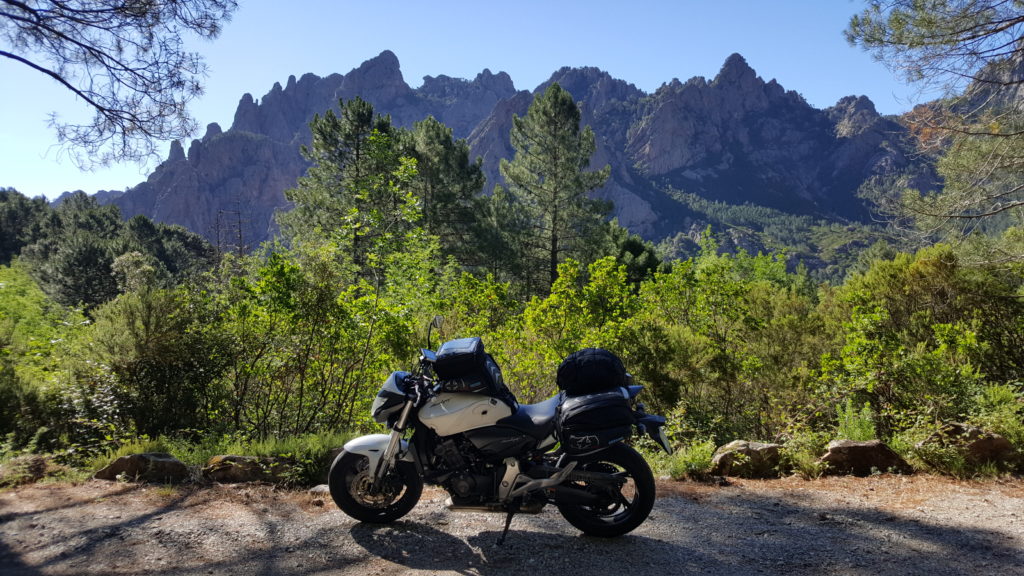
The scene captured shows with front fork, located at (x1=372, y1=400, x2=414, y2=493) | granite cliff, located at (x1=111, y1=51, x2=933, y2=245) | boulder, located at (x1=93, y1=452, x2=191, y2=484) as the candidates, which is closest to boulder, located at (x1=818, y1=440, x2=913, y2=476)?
front fork, located at (x1=372, y1=400, x2=414, y2=493)

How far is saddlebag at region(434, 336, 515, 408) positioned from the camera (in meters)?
3.44

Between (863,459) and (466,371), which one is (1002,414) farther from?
(466,371)

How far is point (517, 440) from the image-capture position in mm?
3457

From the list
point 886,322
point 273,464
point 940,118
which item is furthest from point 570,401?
point 940,118

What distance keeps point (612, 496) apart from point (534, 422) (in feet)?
2.25

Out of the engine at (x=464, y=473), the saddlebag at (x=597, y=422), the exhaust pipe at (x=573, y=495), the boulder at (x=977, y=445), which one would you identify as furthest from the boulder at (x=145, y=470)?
the boulder at (x=977, y=445)

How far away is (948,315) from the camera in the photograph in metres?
7.52

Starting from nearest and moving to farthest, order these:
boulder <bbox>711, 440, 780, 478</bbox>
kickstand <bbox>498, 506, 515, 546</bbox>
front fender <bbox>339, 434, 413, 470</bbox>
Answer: kickstand <bbox>498, 506, 515, 546</bbox> < front fender <bbox>339, 434, 413, 470</bbox> < boulder <bbox>711, 440, 780, 478</bbox>

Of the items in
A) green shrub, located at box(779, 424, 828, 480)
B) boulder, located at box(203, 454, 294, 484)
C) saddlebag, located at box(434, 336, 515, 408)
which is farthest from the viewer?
green shrub, located at box(779, 424, 828, 480)

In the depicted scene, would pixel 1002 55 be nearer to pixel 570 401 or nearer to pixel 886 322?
pixel 886 322

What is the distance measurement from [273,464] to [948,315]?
8787mm

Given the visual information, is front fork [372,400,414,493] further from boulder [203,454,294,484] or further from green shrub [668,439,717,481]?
green shrub [668,439,717,481]

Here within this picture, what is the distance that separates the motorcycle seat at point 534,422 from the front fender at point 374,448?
69 centimetres

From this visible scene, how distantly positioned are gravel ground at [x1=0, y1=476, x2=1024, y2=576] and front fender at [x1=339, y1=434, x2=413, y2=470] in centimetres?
49
